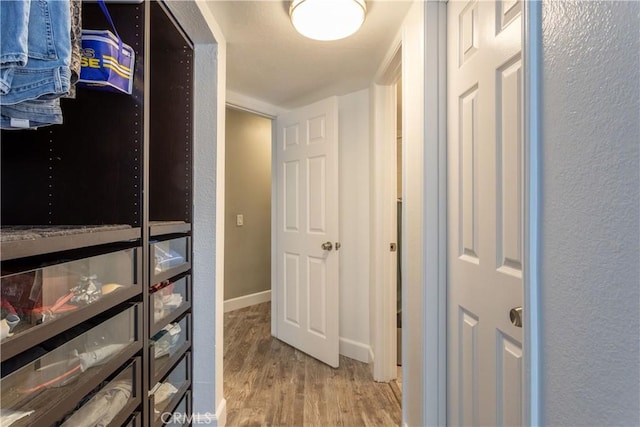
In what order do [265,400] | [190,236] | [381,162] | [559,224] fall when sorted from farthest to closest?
[381,162] < [265,400] < [190,236] < [559,224]

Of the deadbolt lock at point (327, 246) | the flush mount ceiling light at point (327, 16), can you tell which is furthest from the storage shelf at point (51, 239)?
the deadbolt lock at point (327, 246)

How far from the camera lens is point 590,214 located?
0.54m

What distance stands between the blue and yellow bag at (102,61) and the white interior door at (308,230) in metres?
1.58

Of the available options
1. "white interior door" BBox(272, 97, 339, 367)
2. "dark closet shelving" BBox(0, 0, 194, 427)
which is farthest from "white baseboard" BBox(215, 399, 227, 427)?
"white interior door" BBox(272, 97, 339, 367)

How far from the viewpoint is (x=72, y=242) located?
2.61 ft

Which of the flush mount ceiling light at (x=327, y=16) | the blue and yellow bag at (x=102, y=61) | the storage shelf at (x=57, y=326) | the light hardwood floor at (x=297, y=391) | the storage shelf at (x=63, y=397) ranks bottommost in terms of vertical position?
the light hardwood floor at (x=297, y=391)

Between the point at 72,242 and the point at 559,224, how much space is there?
1.08 m

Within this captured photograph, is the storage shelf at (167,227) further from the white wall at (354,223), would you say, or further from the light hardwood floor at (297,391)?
the white wall at (354,223)

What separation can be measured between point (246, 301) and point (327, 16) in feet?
10.8

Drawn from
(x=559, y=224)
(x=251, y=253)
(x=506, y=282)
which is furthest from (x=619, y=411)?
(x=251, y=253)

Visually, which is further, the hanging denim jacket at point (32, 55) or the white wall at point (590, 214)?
the hanging denim jacket at point (32, 55)

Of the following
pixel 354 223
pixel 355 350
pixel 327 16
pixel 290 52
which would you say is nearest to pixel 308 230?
pixel 354 223

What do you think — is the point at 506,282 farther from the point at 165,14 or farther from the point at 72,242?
the point at 165,14

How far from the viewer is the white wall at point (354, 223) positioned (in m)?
2.51
